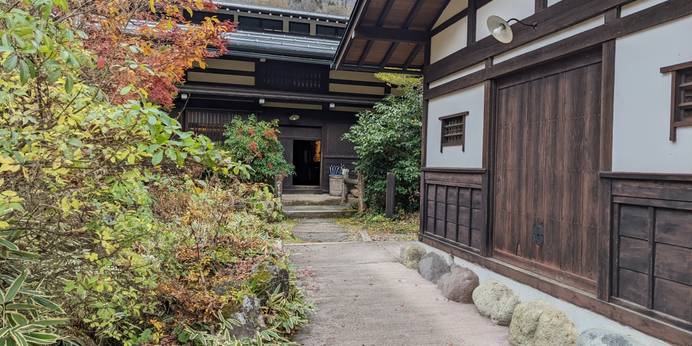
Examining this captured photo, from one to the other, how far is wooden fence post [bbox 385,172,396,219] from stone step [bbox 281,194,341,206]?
7.05ft

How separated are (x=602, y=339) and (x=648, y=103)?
183 centimetres

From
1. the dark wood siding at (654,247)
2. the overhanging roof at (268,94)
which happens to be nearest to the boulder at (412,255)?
the dark wood siding at (654,247)

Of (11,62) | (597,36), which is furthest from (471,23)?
(11,62)

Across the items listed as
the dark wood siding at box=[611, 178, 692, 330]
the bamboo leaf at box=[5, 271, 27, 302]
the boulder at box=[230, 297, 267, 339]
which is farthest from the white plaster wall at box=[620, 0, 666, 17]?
the bamboo leaf at box=[5, 271, 27, 302]

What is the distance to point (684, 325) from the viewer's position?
2.87 metres

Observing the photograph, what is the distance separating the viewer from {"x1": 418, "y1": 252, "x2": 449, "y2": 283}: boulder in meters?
5.78

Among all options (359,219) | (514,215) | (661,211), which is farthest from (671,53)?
(359,219)

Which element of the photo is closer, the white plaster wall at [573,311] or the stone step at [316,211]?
the white plaster wall at [573,311]

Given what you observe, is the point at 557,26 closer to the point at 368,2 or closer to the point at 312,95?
the point at 368,2

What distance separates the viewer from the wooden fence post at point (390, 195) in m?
10.4

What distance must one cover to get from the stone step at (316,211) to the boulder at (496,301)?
6.81 m

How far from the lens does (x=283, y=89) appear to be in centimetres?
1271

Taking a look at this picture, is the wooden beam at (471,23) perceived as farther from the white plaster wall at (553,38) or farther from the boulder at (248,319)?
the boulder at (248,319)

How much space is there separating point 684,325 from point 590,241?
1.03 metres
